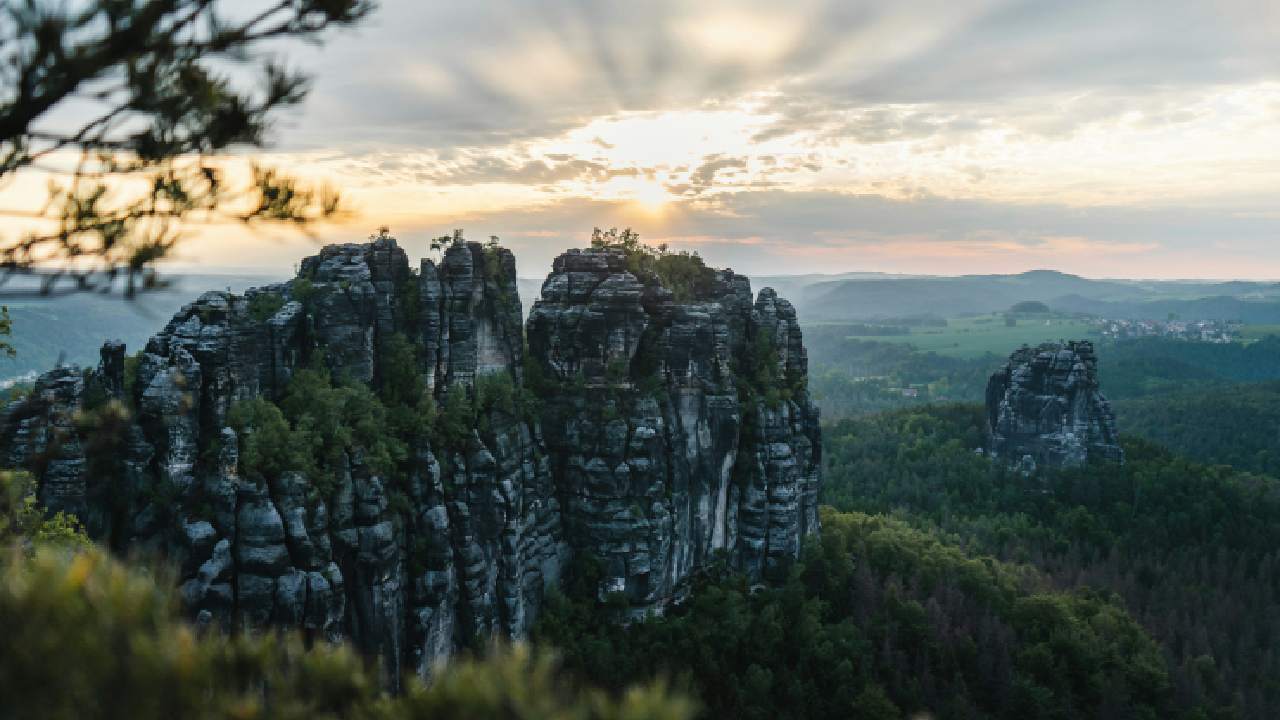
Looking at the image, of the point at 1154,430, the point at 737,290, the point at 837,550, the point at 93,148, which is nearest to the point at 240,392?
the point at 93,148

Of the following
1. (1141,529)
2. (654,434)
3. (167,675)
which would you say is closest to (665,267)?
(654,434)

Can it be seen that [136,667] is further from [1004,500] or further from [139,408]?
[1004,500]

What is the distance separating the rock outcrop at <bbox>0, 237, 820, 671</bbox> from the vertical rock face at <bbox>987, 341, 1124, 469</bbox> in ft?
173

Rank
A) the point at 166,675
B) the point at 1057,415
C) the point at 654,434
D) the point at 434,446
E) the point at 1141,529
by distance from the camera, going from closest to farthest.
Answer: the point at 166,675 → the point at 434,446 → the point at 654,434 → the point at 1141,529 → the point at 1057,415

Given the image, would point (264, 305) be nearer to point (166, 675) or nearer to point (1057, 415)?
point (166, 675)

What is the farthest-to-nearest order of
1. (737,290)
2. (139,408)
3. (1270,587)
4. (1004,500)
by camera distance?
(1004,500), (1270,587), (737,290), (139,408)

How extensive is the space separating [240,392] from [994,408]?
93964mm

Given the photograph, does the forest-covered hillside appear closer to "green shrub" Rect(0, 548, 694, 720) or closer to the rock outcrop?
the rock outcrop

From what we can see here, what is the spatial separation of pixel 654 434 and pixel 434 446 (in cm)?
1321

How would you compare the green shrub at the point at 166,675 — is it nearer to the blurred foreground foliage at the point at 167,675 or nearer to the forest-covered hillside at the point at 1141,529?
the blurred foreground foliage at the point at 167,675

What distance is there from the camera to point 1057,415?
89.5 meters

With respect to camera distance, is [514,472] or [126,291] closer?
[126,291]

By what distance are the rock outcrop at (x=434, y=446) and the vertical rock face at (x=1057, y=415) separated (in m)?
52.6

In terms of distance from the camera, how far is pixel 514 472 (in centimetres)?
3781
